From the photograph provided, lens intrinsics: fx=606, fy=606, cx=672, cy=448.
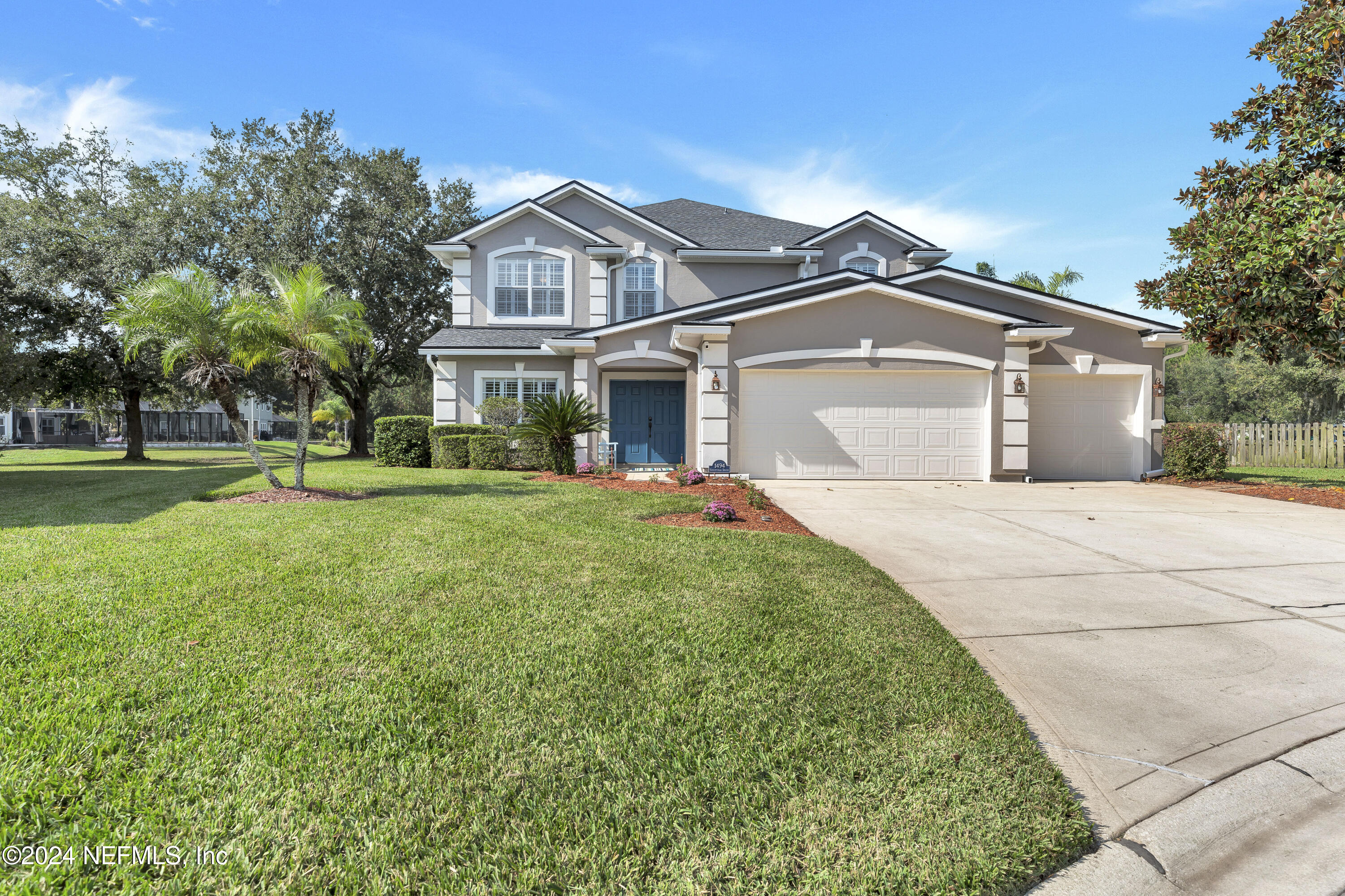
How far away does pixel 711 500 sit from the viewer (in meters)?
9.50

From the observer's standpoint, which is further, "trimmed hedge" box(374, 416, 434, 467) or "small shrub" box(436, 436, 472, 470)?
"trimmed hedge" box(374, 416, 434, 467)

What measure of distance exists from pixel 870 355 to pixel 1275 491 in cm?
827

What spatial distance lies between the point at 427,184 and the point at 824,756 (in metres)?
28.4

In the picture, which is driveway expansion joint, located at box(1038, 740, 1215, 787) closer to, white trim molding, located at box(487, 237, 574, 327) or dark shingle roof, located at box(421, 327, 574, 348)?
dark shingle roof, located at box(421, 327, 574, 348)

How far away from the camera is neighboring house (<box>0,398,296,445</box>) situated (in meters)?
40.6

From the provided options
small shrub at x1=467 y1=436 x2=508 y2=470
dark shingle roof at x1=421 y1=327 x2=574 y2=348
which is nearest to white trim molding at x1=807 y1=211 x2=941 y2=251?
dark shingle roof at x1=421 y1=327 x2=574 y2=348

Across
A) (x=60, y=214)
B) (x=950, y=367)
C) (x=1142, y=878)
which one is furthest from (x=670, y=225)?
(x=60, y=214)

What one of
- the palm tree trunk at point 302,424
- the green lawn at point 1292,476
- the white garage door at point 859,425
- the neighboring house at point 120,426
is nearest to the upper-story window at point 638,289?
the white garage door at point 859,425

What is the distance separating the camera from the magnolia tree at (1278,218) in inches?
362

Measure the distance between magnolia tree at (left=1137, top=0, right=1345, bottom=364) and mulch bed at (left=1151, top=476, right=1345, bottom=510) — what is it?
2.48m

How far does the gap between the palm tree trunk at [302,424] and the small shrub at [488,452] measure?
203 inches

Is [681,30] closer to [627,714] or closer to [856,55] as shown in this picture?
[856,55]

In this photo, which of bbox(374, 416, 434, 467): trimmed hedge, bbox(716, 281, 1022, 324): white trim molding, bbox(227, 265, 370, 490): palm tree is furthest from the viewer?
bbox(374, 416, 434, 467): trimmed hedge

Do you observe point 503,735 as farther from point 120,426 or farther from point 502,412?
point 120,426
